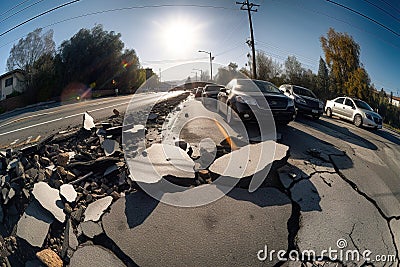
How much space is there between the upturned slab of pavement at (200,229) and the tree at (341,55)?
18.3 metres

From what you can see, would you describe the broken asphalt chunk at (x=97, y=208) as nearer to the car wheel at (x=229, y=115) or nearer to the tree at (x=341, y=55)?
the car wheel at (x=229, y=115)

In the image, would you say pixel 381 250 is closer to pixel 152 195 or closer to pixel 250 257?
pixel 250 257

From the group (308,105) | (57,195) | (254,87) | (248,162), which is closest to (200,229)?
(248,162)

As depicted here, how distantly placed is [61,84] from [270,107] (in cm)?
3089

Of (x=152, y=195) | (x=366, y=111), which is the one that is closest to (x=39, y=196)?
(x=152, y=195)

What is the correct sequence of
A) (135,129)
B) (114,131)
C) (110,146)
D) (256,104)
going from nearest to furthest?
1. (110,146)
2. (114,131)
3. (135,129)
4. (256,104)

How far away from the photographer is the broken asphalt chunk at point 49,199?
2.94 meters

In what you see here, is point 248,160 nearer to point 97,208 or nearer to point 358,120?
point 97,208

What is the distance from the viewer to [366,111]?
1033cm

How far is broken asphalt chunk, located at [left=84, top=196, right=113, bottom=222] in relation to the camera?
113 inches

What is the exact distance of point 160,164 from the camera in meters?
3.78

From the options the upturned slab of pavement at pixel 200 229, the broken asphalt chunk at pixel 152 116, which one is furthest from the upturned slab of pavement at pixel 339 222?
the broken asphalt chunk at pixel 152 116

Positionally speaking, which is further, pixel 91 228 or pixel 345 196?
pixel 345 196

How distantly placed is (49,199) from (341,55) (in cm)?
2143
